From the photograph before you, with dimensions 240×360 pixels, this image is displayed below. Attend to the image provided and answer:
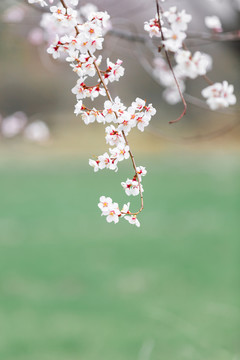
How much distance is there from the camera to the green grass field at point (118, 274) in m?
2.47

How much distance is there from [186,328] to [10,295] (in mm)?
1201

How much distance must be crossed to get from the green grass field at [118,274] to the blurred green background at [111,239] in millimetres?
12

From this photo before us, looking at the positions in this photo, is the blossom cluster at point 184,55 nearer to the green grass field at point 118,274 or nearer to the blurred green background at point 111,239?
the blurred green background at point 111,239

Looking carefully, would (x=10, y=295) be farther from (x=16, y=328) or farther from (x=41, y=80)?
(x=41, y=80)

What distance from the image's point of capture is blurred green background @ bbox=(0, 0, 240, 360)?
2.54 meters

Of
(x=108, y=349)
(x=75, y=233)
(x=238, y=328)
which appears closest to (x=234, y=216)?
(x=75, y=233)

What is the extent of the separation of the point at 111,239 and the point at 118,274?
1030mm

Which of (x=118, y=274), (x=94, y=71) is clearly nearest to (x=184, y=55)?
(x=94, y=71)

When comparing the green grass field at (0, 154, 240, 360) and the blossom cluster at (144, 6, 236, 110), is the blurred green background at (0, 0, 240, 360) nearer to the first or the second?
the green grass field at (0, 154, 240, 360)

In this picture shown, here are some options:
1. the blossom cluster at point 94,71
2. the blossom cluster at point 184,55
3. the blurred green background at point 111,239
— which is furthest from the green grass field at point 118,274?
the blossom cluster at point 94,71

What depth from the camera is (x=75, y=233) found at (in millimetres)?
4930

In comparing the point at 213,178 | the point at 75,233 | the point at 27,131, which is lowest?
the point at 75,233

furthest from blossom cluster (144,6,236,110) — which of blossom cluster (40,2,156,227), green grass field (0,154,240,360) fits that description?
green grass field (0,154,240,360)

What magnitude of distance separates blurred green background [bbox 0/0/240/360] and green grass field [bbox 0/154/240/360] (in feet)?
0.04
